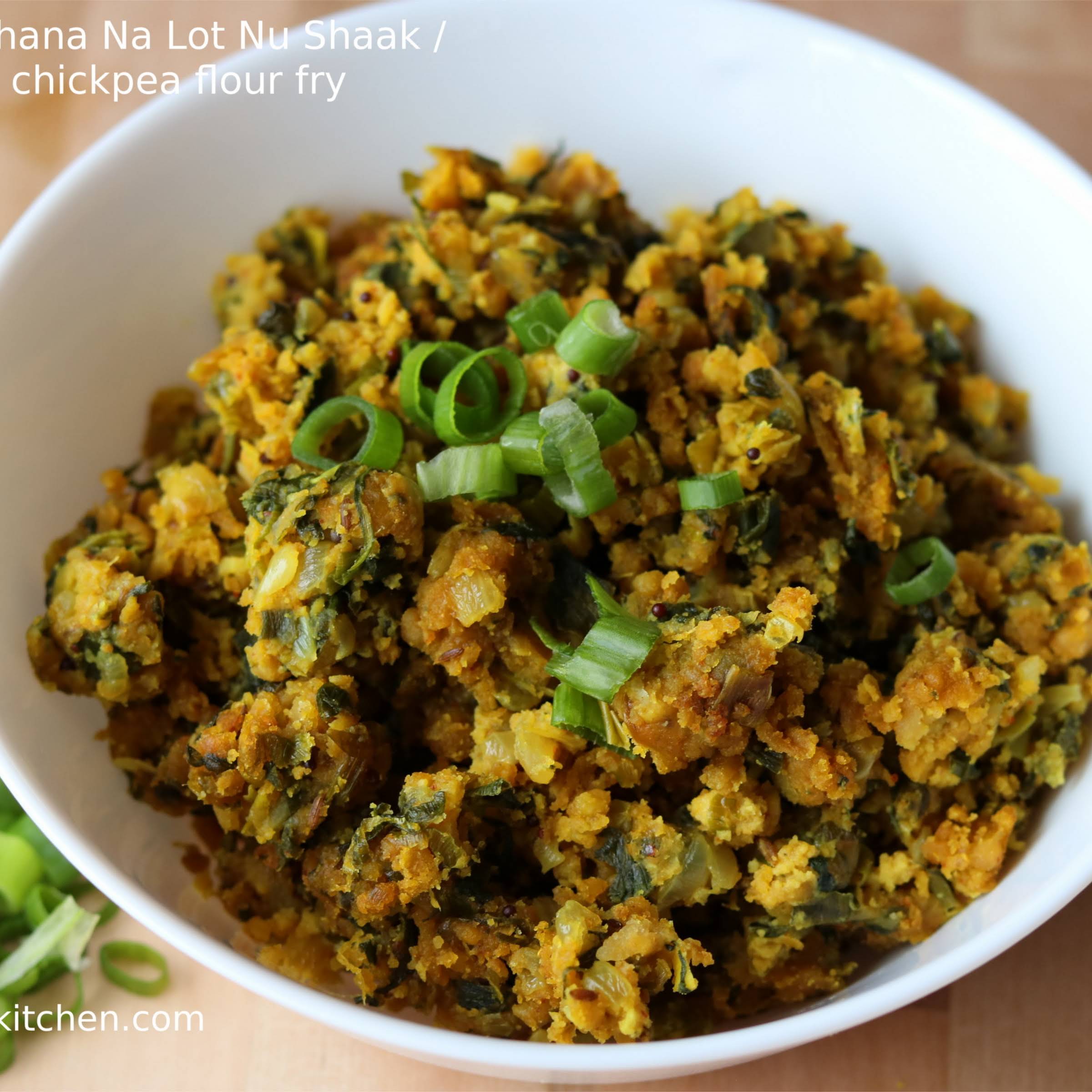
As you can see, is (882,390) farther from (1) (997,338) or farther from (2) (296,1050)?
(2) (296,1050)

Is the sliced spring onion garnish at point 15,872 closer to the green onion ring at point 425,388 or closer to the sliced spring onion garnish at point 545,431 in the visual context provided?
the green onion ring at point 425,388

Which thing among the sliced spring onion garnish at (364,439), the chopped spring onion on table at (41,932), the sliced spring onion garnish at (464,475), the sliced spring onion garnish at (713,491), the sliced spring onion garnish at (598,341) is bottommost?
the chopped spring onion on table at (41,932)

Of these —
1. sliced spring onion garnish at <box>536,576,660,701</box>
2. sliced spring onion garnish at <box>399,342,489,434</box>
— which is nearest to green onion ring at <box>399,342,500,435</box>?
sliced spring onion garnish at <box>399,342,489,434</box>

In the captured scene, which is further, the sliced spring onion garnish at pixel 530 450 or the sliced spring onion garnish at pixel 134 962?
the sliced spring onion garnish at pixel 134 962

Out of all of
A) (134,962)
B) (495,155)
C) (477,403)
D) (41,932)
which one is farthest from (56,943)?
(495,155)

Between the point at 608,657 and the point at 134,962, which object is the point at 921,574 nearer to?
the point at 608,657

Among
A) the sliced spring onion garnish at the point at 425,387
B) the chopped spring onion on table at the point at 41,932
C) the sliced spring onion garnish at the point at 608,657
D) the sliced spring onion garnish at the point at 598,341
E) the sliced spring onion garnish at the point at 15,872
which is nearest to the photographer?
the sliced spring onion garnish at the point at 608,657

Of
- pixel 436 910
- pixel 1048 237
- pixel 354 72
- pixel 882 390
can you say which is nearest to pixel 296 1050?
Answer: pixel 436 910

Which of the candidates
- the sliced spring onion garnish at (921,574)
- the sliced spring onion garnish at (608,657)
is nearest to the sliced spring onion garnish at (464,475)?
the sliced spring onion garnish at (608,657)

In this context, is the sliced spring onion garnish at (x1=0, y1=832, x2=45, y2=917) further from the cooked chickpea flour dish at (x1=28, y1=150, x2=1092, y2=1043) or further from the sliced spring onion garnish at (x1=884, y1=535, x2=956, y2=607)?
the sliced spring onion garnish at (x1=884, y1=535, x2=956, y2=607)
